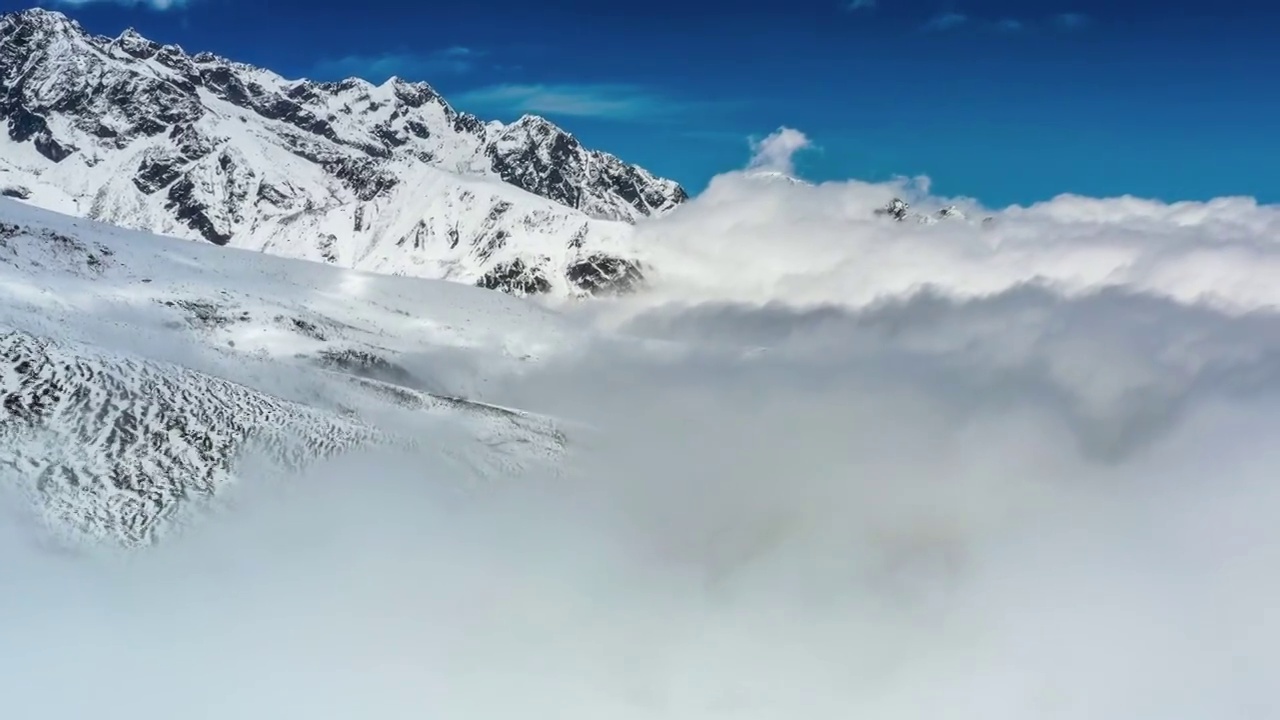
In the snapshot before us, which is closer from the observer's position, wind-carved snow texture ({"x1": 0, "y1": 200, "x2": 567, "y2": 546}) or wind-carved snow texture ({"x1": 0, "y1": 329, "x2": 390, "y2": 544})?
wind-carved snow texture ({"x1": 0, "y1": 329, "x2": 390, "y2": 544})

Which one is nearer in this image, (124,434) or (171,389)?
(124,434)

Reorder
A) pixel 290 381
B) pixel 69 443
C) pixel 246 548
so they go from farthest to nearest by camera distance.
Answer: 1. pixel 290 381
2. pixel 246 548
3. pixel 69 443

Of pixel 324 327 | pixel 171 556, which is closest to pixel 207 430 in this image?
pixel 171 556

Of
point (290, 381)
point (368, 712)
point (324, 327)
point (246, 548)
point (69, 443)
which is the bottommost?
point (368, 712)

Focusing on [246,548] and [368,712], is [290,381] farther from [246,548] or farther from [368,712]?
[368,712]

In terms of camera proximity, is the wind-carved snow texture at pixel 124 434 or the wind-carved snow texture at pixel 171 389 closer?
the wind-carved snow texture at pixel 124 434

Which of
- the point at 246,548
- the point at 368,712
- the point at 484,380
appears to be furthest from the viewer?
the point at 484,380

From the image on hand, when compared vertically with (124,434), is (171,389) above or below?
above

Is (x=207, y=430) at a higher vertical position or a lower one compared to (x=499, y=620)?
higher
